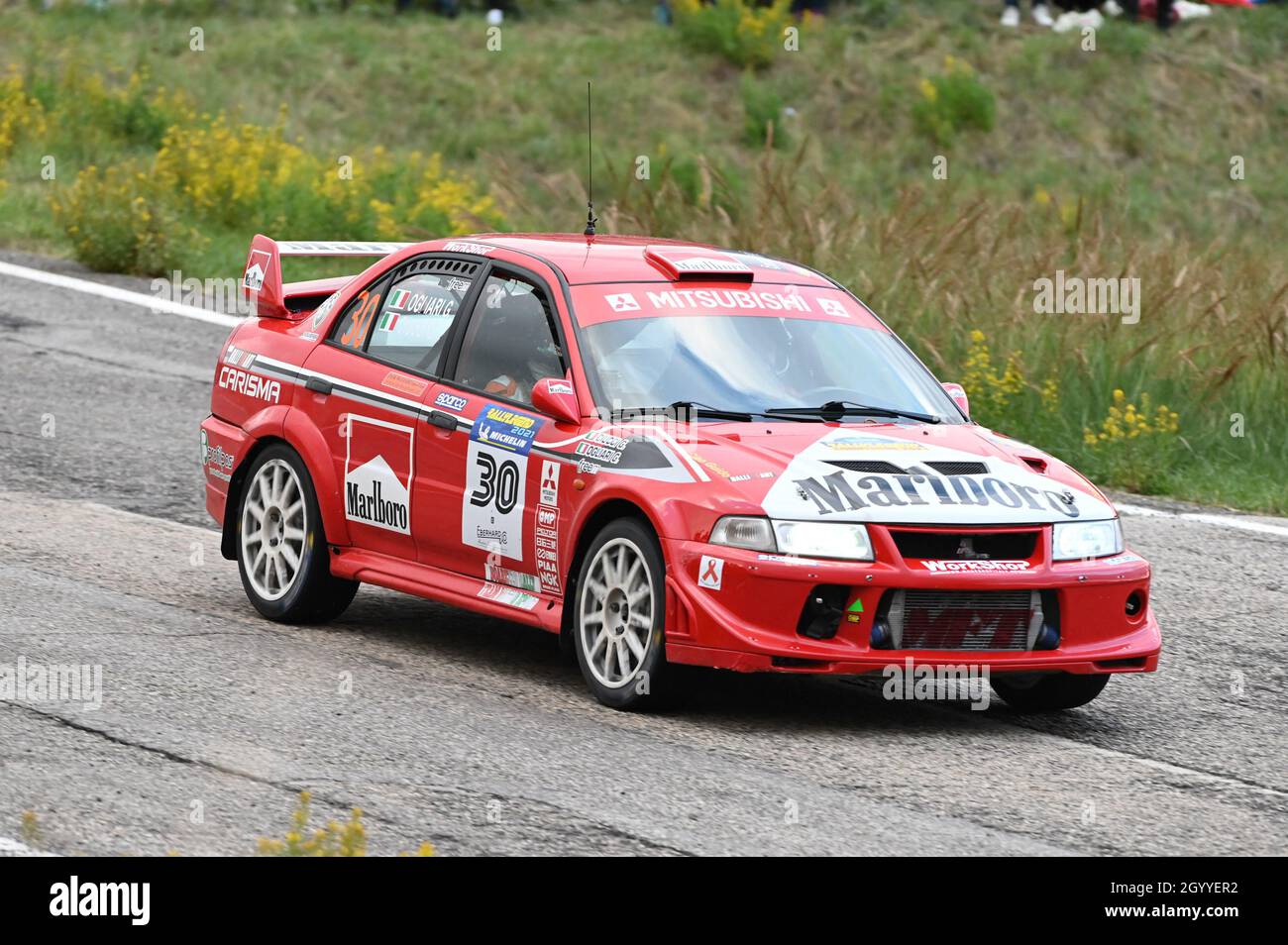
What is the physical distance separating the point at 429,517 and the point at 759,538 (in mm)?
1742

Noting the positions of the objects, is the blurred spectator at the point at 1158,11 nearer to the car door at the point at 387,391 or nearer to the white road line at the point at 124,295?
the white road line at the point at 124,295

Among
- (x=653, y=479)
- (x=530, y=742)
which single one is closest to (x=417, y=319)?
(x=653, y=479)

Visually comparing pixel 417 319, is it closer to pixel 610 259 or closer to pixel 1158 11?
pixel 610 259

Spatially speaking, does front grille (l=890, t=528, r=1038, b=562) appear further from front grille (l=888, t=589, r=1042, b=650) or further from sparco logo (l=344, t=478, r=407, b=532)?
sparco logo (l=344, t=478, r=407, b=532)

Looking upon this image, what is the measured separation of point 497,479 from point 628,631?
93 cm

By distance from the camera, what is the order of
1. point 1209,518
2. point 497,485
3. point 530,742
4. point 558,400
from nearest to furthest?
point 530,742, point 558,400, point 497,485, point 1209,518

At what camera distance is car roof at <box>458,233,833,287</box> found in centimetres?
852

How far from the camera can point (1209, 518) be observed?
1208 cm

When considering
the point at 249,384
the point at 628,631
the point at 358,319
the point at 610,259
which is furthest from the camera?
the point at 249,384

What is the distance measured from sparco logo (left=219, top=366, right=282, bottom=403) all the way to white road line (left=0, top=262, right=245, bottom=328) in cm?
732

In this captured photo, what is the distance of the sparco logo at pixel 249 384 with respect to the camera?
368 inches
